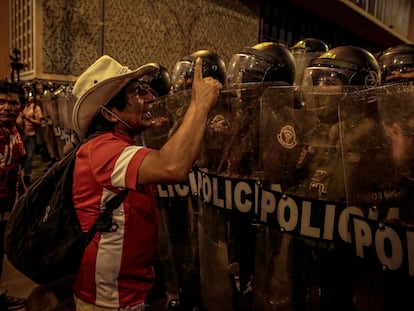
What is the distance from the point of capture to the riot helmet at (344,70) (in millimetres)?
1845

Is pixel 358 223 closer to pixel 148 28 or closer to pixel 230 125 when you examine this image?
pixel 230 125

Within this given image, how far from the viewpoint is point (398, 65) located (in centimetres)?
198

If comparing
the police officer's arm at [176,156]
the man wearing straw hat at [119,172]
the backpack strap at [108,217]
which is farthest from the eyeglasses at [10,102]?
the police officer's arm at [176,156]

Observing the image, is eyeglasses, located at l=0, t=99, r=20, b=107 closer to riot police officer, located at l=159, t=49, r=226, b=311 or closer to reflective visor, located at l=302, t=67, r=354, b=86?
riot police officer, located at l=159, t=49, r=226, b=311

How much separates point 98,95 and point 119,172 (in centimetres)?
33

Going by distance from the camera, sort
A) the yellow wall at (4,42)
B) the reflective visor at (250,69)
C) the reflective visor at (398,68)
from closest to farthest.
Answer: the reflective visor at (398,68) < the reflective visor at (250,69) < the yellow wall at (4,42)

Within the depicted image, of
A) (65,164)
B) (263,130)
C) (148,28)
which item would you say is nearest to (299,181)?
(263,130)

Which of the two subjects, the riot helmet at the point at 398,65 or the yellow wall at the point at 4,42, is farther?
the yellow wall at the point at 4,42

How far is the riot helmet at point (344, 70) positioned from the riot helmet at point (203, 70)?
29.4 inches

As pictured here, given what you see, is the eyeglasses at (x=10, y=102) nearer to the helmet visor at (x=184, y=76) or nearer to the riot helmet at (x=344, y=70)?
the helmet visor at (x=184, y=76)

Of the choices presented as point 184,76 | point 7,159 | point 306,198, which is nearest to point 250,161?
point 306,198

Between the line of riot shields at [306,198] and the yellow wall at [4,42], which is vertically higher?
the yellow wall at [4,42]

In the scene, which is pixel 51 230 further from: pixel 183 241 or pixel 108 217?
pixel 183 241

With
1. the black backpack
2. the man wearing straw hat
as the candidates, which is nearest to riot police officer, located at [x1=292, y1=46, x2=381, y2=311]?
the man wearing straw hat
